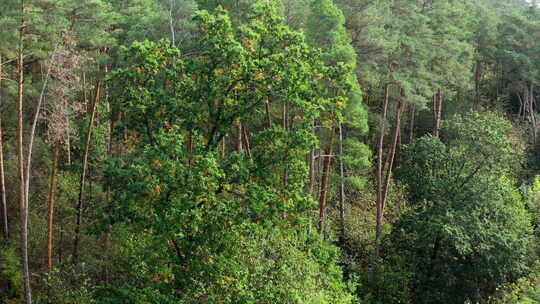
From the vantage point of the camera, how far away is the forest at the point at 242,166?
11.9 meters

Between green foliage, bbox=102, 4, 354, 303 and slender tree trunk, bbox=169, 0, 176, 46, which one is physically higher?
slender tree trunk, bbox=169, 0, 176, 46

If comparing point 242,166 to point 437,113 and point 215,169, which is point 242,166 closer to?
point 215,169

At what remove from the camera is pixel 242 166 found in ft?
39.4

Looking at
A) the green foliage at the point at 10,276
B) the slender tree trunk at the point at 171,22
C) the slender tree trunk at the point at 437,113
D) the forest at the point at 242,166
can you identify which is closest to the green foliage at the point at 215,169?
the forest at the point at 242,166

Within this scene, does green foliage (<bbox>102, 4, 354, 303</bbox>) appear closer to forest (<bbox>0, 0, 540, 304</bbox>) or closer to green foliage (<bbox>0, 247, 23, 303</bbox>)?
forest (<bbox>0, 0, 540, 304</bbox>)

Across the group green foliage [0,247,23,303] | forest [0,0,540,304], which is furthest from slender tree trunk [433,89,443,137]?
green foliage [0,247,23,303]

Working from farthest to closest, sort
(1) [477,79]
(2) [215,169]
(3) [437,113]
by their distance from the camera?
(1) [477,79] → (3) [437,113] → (2) [215,169]

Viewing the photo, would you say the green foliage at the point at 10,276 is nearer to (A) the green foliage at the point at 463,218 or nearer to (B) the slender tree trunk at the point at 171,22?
(B) the slender tree trunk at the point at 171,22

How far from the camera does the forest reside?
1188 cm

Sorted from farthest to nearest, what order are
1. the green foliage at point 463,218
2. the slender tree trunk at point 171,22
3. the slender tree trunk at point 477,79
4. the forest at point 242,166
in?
the slender tree trunk at point 477,79, the green foliage at point 463,218, the slender tree trunk at point 171,22, the forest at point 242,166

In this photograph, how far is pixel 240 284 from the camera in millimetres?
11172

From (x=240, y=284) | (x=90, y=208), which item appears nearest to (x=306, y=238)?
(x=240, y=284)

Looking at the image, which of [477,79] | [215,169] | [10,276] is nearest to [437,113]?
[477,79]

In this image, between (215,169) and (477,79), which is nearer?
(215,169)
